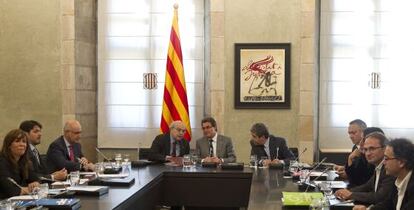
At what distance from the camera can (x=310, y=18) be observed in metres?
7.10

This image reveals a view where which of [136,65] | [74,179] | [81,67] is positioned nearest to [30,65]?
[81,67]

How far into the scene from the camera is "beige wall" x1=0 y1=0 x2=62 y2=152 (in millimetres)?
7402

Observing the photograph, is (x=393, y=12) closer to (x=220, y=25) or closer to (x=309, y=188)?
(x=220, y=25)

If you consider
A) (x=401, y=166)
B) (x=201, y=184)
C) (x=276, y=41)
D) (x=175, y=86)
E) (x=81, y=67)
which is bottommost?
(x=201, y=184)

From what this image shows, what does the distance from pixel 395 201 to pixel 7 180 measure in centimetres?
281

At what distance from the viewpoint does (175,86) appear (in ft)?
23.6

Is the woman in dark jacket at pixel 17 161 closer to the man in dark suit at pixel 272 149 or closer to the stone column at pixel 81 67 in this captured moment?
the man in dark suit at pixel 272 149

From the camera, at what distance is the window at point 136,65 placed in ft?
25.0

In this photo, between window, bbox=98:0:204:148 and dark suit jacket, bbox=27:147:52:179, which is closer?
dark suit jacket, bbox=27:147:52:179

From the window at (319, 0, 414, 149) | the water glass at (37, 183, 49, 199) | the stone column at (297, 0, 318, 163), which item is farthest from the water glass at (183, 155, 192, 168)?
the window at (319, 0, 414, 149)

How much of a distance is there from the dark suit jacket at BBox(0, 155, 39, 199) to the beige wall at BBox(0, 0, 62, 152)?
9.80 feet

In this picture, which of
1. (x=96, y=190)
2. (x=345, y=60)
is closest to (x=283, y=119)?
(x=345, y=60)

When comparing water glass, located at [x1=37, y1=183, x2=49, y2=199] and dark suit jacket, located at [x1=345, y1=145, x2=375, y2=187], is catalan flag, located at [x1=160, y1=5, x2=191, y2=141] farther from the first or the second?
water glass, located at [x1=37, y1=183, x2=49, y2=199]

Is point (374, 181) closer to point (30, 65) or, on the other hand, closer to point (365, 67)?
point (365, 67)
